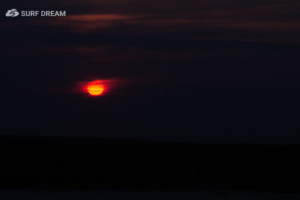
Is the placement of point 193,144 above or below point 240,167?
above

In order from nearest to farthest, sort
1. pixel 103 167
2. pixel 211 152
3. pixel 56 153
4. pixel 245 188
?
pixel 245 188, pixel 103 167, pixel 56 153, pixel 211 152

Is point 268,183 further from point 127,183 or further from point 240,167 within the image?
point 127,183

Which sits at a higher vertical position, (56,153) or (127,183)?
(56,153)

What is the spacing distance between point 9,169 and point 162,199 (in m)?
24.8

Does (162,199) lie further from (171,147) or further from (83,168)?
(171,147)

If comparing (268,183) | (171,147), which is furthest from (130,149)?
(268,183)

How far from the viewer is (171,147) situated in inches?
3962

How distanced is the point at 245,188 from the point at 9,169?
82.8 ft

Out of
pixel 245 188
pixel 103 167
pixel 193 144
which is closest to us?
pixel 245 188

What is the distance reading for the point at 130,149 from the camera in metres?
95.6

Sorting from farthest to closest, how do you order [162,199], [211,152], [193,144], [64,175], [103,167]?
[193,144], [211,152], [103,167], [64,175], [162,199]

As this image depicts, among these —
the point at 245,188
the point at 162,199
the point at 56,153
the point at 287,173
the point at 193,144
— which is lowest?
the point at 162,199

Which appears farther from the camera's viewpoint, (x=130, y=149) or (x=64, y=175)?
(x=130, y=149)

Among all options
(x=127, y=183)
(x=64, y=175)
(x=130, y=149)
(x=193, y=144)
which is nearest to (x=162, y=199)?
(x=127, y=183)
